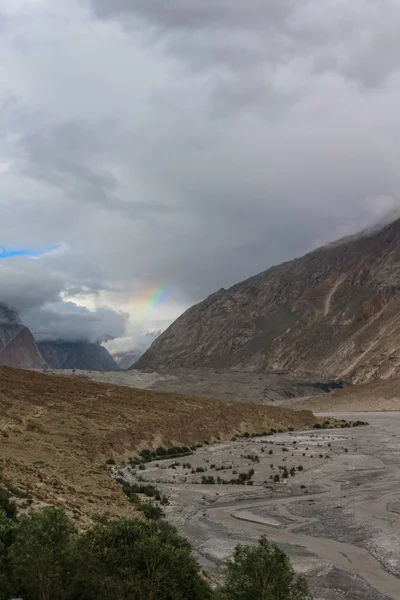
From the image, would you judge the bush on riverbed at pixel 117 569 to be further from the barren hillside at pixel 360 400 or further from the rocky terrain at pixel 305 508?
the barren hillside at pixel 360 400

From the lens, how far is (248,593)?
9.40 m

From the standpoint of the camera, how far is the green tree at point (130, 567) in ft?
31.7

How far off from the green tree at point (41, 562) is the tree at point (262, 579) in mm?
2936

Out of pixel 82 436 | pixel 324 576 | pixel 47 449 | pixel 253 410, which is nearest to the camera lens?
pixel 324 576

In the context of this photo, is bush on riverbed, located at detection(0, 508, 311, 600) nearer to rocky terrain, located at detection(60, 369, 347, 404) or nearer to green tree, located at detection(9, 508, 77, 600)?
green tree, located at detection(9, 508, 77, 600)

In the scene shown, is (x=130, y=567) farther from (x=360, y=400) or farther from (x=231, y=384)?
(x=231, y=384)

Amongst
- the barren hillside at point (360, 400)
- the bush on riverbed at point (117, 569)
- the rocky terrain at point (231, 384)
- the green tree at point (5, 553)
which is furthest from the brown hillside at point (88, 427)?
the rocky terrain at point (231, 384)

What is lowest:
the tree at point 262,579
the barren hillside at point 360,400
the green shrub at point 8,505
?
the barren hillside at point 360,400

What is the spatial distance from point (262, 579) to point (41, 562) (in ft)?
12.6

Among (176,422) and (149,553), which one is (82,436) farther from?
(149,553)

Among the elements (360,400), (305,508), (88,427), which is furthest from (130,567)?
(360,400)

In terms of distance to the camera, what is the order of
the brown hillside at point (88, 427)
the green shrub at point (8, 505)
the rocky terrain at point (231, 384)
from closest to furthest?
the green shrub at point (8, 505) < the brown hillside at point (88, 427) < the rocky terrain at point (231, 384)

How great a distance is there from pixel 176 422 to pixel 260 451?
11513mm

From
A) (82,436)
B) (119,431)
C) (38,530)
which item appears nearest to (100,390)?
(119,431)
